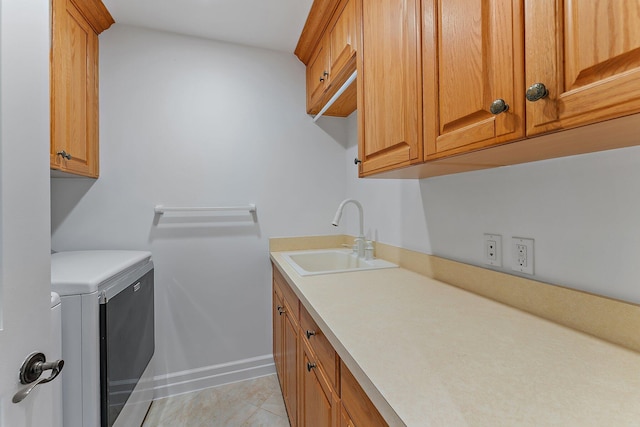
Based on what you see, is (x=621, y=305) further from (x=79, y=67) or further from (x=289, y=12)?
(x=79, y=67)

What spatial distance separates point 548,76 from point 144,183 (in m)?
2.01

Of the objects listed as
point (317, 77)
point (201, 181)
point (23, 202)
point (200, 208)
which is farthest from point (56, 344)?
point (317, 77)

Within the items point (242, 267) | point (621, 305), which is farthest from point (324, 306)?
point (242, 267)

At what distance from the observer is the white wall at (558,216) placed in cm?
68

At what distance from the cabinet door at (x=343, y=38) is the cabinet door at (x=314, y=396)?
1.35m

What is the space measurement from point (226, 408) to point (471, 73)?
2.06 meters

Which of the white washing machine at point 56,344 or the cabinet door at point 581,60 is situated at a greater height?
the cabinet door at point 581,60

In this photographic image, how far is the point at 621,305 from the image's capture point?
2.17 feet

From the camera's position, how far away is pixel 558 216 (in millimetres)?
813

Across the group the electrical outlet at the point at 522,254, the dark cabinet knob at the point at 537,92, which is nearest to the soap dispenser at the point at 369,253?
the electrical outlet at the point at 522,254

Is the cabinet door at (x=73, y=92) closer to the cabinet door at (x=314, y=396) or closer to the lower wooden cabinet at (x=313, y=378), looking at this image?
the lower wooden cabinet at (x=313, y=378)

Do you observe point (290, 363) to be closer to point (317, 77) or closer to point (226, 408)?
point (226, 408)

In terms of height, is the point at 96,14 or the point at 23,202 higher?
the point at 96,14

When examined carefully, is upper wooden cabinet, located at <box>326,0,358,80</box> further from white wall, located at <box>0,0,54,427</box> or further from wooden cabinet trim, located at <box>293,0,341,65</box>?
white wall, located at <box>0,0,54,427</box>
